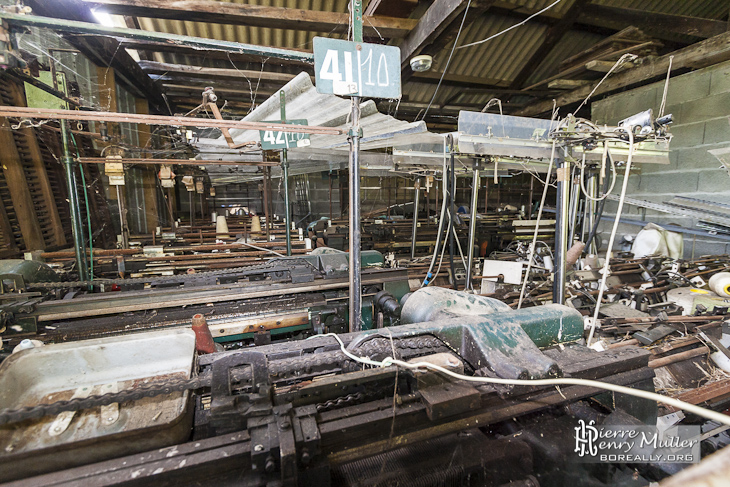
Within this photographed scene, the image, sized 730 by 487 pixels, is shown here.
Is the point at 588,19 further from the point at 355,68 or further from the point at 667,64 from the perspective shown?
the point at 355,68

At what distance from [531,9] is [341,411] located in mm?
5860

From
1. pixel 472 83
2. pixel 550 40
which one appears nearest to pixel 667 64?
pixel 550 40

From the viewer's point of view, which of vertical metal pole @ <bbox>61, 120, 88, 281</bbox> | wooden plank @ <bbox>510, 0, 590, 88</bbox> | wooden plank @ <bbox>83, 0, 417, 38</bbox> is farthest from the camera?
wooden plank @ <bbox>510, 0, 590, 88</bbox>

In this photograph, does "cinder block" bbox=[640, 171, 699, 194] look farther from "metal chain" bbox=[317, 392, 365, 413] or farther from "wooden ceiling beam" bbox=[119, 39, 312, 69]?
"metal chain" bbox=[317, 392, 365, 413]

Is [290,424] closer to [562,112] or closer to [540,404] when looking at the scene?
[540,404]

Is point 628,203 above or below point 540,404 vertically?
above

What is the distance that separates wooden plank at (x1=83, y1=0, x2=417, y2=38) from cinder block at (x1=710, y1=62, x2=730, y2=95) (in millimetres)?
5295

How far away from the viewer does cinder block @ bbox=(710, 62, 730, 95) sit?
4.69 meters

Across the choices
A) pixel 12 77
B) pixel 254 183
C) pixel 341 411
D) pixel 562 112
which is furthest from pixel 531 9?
pixel 254 183

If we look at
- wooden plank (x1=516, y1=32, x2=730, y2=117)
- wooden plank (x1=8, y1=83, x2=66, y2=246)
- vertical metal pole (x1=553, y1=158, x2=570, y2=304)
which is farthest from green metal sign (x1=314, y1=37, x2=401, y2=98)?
wooden plank (x1=516, y1=32, x2=730, y2=117)

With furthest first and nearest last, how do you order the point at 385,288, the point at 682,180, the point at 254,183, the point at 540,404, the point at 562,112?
the point at 254,183
the point at 562,112
the point at 682,180
the point at 385,288
the point at 540,404

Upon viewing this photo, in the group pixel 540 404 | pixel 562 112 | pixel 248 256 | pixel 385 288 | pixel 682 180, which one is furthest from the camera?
pixel 562 112

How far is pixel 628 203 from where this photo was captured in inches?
241

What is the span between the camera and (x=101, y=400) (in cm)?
97
